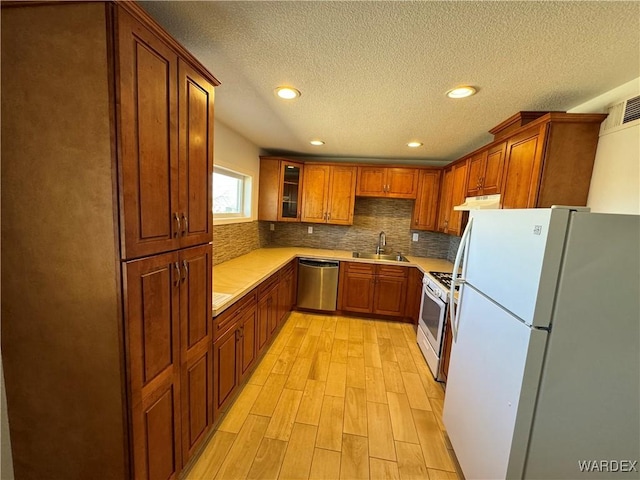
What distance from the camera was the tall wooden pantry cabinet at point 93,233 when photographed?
858mm

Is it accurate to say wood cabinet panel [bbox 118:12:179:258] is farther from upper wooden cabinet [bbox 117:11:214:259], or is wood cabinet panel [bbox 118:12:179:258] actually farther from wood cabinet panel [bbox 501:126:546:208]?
wood cabinet panel [bbox 501:126:546:208]

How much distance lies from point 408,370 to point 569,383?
1.66 meters

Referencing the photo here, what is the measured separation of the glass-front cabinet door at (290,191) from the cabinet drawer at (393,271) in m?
1.43

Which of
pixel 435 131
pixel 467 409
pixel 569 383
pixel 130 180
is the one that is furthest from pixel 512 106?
pixel 130 180

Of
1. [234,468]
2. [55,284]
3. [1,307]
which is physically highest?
[55,284]

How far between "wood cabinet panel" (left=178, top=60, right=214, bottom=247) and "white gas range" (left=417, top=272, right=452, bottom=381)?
1.96 metres

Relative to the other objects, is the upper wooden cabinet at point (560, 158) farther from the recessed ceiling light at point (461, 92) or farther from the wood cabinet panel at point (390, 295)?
the wood cabinet panel at point (390, 295)

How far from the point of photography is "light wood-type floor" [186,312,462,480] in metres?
1.52

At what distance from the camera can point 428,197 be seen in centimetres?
365

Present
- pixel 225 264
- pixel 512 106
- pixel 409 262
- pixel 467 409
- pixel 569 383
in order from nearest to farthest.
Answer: pixel 569 383
pixel 467 409
pixel 512 106
pixel 225 264
pixel 409 262

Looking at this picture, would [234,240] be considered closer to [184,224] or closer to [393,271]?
[184,224]

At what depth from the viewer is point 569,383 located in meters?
1.03

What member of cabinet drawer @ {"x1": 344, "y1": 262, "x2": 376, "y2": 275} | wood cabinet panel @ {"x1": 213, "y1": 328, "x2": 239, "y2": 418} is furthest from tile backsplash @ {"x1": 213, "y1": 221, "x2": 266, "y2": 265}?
cabinet drawer @ {"x1": 344, "y1": 262, "x2": 376, "y2": 275}

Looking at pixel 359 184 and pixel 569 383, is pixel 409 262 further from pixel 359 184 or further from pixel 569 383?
pixel 569 383
